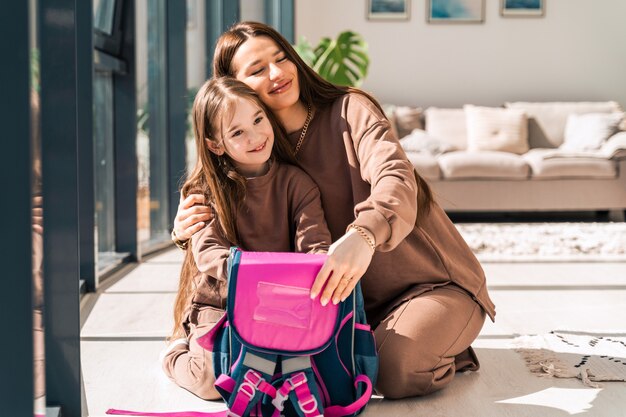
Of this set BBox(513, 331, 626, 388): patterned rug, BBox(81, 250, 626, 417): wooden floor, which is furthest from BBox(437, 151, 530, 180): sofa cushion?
BBox(513, 331, 626, 388): patterned rug

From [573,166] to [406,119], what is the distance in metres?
1.45

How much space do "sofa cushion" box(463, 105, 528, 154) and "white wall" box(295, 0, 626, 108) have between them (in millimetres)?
684

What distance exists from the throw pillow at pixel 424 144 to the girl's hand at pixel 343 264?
16.6 ft

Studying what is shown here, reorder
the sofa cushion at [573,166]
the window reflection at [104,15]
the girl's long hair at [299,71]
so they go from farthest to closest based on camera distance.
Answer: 1. the sofa cushion at [573,166]
2. the window reflection at [104,15]
3. the girl's long hair at [299,71]

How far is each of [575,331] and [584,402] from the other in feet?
2.44

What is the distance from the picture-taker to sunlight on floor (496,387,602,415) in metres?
1.71

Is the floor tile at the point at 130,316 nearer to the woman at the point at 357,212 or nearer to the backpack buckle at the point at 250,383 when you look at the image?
the woman at the point at 357,212

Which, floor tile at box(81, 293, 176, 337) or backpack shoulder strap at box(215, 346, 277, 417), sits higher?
backpack shoulder strap at box(215, 346, 277, 417)

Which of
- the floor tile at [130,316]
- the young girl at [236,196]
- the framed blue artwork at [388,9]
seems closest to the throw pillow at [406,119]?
the framed blue artwork at [388,9]

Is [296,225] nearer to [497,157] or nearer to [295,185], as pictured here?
[295,185]

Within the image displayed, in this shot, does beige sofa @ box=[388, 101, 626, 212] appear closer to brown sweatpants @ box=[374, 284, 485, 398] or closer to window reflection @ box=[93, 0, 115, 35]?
window reflection @ box=[93, 0, 115, 35]

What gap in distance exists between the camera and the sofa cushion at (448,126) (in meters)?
6.75

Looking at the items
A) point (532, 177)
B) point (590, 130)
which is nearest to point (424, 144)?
point (532, 177)

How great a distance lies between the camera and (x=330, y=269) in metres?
1.50
